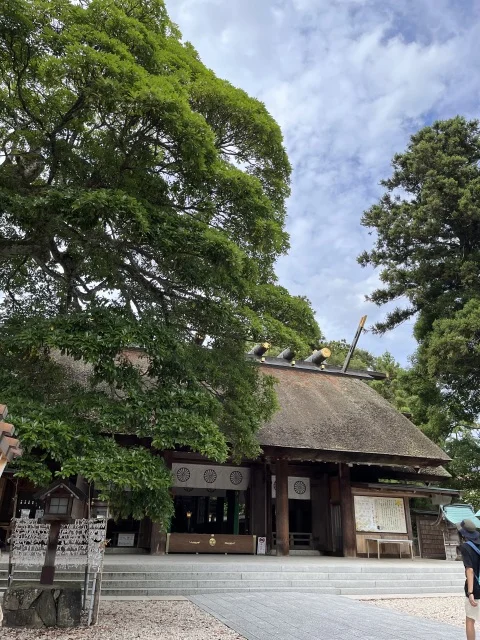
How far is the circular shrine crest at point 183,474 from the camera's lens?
12773 millimetres

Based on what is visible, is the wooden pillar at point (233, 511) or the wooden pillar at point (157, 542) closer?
the wooden pillar at point (157, 542)

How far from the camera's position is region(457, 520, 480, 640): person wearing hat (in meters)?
4.36

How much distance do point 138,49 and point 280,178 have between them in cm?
310

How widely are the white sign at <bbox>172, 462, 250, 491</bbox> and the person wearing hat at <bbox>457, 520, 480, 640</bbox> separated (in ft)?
29.9

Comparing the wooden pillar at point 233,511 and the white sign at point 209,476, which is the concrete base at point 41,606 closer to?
the white sign at point 209,476

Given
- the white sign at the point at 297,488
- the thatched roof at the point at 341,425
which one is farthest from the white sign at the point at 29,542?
the white sign at the point at 297,488

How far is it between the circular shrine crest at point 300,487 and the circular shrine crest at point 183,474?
3452 mm

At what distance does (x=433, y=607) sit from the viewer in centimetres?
767

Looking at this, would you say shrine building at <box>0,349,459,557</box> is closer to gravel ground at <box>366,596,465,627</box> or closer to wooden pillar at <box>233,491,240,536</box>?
wooden pillar at <box>233,491,240,536</box>

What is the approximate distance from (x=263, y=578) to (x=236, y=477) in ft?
15.5

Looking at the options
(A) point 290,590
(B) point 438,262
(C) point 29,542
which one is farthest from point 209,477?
(B) point 438,262

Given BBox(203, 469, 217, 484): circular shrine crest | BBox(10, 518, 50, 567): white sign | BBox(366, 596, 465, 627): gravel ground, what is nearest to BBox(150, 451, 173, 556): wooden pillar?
BBox(203, 469, 217, 484): circular shrine crest

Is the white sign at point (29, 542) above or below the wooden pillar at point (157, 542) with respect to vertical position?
above

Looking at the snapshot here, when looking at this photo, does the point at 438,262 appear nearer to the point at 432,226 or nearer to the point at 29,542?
the point at 432,226
